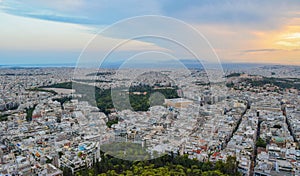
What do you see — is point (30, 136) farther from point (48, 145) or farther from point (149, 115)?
point (149, 115)

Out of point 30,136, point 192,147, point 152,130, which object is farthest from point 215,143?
point 30,136

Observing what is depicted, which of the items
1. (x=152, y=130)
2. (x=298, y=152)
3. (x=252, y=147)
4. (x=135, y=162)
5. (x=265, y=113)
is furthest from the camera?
(x=265, y=113)

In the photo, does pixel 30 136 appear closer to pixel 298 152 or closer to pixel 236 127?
pixel 236 127

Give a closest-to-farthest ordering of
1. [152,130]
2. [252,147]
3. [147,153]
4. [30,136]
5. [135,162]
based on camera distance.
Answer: [135,162] → [147,153] → [252,147] → [152,130] → [30,136]

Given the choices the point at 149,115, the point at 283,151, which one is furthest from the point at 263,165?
the point at 149,115

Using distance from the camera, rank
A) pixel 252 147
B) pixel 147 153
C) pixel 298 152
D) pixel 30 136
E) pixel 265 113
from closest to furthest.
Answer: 1. pixel 147 153
2. pixel 298 152
3. pixel 252 147
4. pixel 30 136
5. pixel 265 113

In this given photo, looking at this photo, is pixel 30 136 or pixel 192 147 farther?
pixel 30 136

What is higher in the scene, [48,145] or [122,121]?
[122,121]

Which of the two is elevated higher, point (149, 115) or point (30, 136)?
point (149, 115)

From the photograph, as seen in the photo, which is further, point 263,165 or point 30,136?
point 30,136

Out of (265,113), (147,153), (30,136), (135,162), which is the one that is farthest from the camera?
(265,113)
